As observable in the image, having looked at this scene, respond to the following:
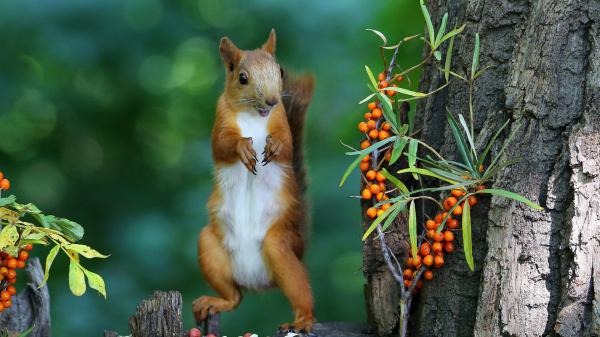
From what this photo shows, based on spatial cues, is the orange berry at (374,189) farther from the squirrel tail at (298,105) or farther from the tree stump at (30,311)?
the tree stump at (30,311)

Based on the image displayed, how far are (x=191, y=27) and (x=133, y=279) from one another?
93 cm

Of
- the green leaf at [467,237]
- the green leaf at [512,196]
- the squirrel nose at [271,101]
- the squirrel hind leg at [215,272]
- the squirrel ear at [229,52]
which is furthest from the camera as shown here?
the squirrel hind leg at [215,272]

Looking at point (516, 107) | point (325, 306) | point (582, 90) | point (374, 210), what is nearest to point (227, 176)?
point (374, 210)

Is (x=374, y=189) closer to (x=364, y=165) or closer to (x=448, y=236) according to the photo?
(x=364, y=165)

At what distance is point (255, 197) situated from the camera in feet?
7.24

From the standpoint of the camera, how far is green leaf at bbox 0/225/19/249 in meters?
1.76

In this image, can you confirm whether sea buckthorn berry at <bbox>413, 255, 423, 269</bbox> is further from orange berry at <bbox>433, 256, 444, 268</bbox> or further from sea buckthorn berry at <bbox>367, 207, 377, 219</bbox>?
sea buckthorn berry at <bbox>367, 207, 377, 219</bbox>

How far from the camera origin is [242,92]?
2.10m

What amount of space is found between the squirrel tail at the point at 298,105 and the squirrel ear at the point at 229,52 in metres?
0.21

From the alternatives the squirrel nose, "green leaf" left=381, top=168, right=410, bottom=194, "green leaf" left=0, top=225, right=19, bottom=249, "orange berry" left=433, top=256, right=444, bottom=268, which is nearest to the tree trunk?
"orange berry" left=433, top=256, right=444, bottom=268

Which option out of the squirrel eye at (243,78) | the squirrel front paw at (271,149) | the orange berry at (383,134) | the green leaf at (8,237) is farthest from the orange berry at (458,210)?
the green leaf at (8,237)

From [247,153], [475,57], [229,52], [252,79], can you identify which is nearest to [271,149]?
[247,153]

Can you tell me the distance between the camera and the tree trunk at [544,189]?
1.69m

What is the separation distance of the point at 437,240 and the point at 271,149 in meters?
0.45
